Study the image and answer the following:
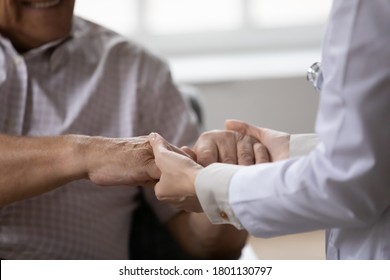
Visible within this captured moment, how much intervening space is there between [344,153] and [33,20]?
3.39ft

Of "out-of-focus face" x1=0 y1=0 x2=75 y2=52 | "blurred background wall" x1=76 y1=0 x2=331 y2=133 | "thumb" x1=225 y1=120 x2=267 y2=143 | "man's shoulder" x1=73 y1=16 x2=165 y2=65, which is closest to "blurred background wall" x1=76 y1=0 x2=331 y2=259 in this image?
"blurred background wall" x1=76 y1=0 x2=331 y2=133

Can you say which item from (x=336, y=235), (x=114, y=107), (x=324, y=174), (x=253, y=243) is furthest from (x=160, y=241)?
(x=253, y=243)

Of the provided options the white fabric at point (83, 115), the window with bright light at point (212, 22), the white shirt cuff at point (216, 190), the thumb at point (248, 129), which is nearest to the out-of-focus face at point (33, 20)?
the white fabric at point (83, 115)

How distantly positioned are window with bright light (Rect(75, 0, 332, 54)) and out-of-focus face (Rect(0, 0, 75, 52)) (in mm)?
2003

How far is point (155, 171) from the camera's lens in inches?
58.5

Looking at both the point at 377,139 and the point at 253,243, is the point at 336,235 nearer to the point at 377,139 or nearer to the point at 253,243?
the point at 377,139

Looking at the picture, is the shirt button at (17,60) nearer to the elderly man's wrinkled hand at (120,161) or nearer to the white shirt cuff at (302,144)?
the elderly man's wrinkled hand at (120,161)

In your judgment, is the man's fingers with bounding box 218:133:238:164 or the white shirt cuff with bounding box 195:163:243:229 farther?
the man's fingers with bounding box 218:133:238:164

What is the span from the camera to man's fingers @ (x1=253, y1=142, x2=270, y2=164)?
4.82 ft

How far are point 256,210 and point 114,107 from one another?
89 centimetres

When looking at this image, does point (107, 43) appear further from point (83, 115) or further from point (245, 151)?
point (245, 151)

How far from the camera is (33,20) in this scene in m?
1.86

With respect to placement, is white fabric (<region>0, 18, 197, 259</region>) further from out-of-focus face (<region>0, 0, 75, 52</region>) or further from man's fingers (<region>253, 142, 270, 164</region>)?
man's fingers (<region>253, 142, 270, 164</region>)

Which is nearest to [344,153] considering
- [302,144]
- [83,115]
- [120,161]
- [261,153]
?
[302,144]
